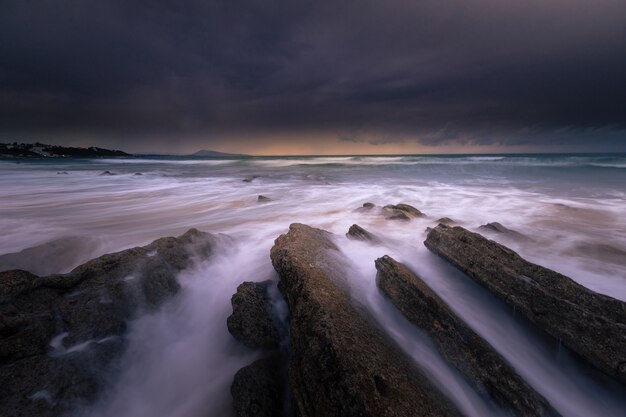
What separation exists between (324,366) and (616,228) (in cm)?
1036

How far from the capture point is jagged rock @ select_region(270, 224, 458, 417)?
1.73 meters

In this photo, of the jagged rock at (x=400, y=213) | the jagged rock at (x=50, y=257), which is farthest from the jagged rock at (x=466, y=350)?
the jagged rock at (x=50, y=257)

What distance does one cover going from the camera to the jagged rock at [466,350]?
7.47ft

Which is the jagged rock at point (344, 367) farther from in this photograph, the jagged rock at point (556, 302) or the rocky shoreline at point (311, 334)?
the jagged rock at point (556, 302)

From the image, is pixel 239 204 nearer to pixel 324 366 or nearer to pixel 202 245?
pixel 202 245

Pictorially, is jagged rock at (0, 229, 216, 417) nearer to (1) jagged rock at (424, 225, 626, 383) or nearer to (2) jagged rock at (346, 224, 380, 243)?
(2) jagged rock at (346, 224, 380, 243)

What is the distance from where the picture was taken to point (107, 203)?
36.3ft

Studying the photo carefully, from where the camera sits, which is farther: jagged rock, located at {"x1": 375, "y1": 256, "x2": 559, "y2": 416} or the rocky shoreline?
jagged rock, located at {"x1": 375, "y1": 256, "x2": 559, "y2": 416}

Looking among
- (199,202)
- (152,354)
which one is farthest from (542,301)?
(199,202)

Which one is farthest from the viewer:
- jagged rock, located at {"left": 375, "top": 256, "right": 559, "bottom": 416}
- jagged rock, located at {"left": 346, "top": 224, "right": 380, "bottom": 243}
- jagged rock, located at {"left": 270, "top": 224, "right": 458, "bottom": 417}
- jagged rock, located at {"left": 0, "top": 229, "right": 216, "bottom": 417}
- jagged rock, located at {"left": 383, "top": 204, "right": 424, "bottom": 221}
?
jagged rock, located at {"left": 383, "top": 204, "right": 424, "bottom": 221}

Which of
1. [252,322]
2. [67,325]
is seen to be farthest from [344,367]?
[67,325]

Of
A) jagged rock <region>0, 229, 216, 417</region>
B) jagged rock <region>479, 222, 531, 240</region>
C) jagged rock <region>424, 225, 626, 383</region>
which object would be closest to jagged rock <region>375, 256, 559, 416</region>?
jagged rock <region>424, 225, 626, 383</region>

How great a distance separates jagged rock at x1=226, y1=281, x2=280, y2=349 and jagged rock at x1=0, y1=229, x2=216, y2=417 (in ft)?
3.72

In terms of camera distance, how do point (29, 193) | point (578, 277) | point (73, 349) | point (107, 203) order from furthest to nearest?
point (29, 193) < point (107, 203) < point (578, 277) < point (73, 349)
